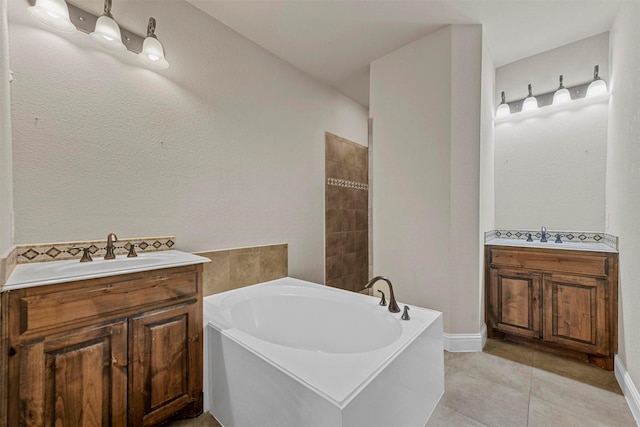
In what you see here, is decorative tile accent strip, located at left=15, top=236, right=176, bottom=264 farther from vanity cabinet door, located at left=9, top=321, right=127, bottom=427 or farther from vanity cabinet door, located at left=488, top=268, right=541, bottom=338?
vanity cabinet door, located at left=488, top=268, right=541, bottom=338

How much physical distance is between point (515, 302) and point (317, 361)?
2105mm

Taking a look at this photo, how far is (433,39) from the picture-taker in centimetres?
235

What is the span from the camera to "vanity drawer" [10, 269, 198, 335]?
103 centimetres

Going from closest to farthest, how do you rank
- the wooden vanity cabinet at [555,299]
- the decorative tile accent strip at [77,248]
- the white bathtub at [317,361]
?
the white bathtub at [317,361]
the decorative tile accent strip at [77,248]
the wooden vanity cabinet at [555,299]

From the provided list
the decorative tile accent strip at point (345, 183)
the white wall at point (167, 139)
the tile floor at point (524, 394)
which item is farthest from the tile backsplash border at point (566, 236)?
the white wall at point (167, 139)

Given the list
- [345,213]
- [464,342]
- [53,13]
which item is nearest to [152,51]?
[53,13]

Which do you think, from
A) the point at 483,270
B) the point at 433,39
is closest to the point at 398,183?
the point at 483,270

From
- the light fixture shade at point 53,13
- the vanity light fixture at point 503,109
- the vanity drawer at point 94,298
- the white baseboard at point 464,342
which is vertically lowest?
the white baseboard at point 464,342

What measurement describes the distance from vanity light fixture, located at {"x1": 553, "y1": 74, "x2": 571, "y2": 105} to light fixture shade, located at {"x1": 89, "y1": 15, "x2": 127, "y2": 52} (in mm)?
3463

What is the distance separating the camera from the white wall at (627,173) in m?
1.59

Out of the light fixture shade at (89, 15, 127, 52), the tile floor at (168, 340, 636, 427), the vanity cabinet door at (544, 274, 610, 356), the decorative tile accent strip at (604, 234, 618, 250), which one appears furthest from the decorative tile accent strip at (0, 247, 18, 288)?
the decorative tile accent strip at (604, 234, 618, 250)

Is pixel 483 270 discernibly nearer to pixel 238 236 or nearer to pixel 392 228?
pixel 392 228

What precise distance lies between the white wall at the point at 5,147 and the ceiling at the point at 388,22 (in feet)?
3.93

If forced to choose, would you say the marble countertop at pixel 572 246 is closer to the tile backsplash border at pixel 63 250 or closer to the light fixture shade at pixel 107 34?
the tile backsplash border at pixel 63 250
